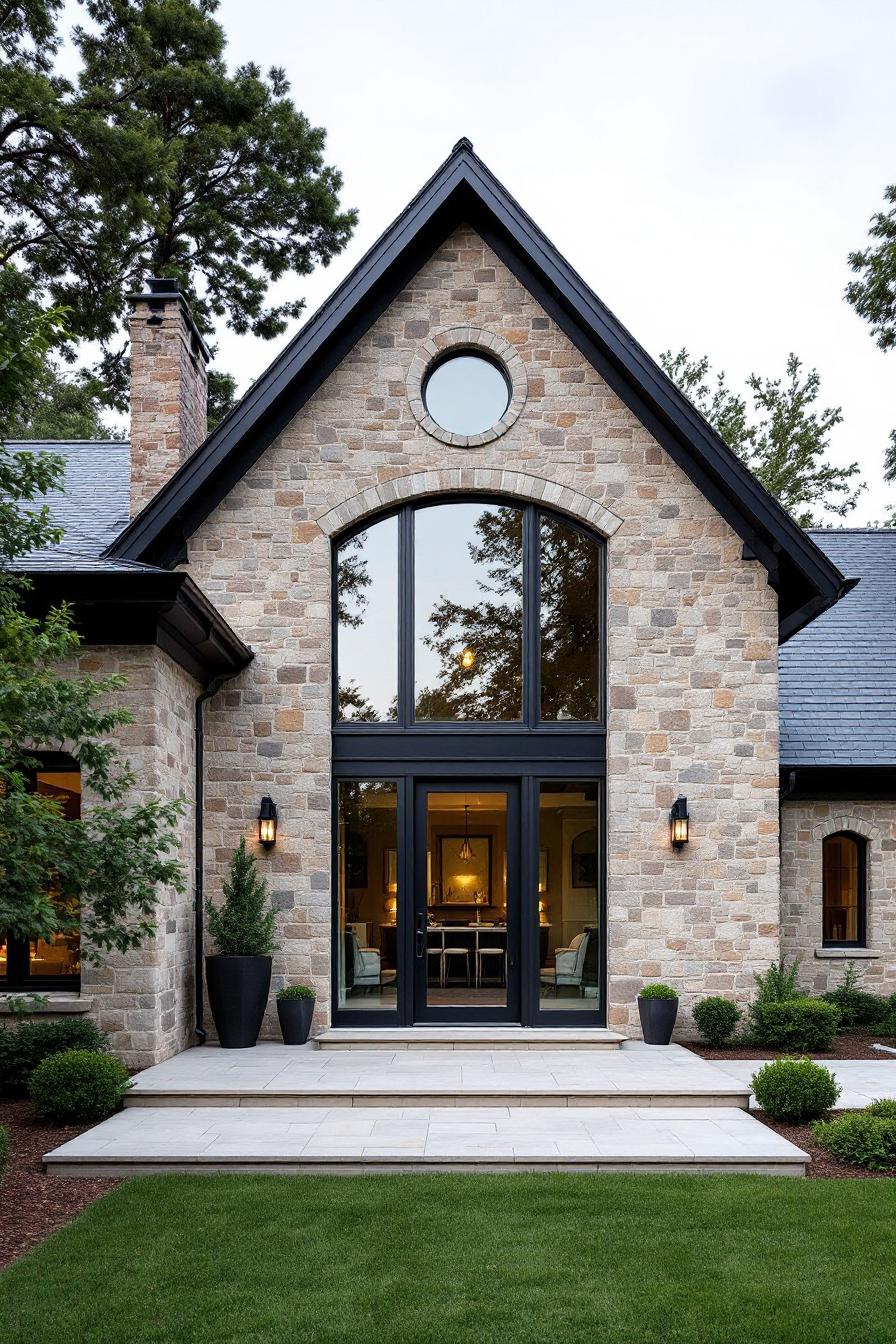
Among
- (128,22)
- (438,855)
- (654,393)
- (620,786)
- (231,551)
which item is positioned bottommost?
(438,855)

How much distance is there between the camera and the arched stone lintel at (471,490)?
11477mm

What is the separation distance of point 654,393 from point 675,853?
15.1ft

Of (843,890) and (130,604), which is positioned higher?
(130,604)

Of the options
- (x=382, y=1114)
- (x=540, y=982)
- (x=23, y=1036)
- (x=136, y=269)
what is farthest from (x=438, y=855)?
(x=136, y=269)

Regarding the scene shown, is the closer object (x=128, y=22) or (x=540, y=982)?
(x=540, y=982)

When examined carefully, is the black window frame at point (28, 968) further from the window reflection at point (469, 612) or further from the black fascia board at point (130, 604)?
the window reflection at point (469, 612)

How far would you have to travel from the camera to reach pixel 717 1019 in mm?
10805

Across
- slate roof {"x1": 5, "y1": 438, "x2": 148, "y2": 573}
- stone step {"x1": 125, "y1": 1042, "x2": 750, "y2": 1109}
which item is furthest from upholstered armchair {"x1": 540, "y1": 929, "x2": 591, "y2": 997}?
slate roof {"x1": 5, "y1": 438, "x2": 148, "y2": 573}

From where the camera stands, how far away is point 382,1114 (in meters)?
8.24

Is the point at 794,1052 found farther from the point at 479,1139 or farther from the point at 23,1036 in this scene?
the point at 23,1036

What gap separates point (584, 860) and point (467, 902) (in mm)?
1267

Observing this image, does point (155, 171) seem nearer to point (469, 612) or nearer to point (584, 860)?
point (469, 612)

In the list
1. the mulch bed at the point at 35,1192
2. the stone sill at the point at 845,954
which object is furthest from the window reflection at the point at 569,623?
the mulch bed at the point at 35,1192

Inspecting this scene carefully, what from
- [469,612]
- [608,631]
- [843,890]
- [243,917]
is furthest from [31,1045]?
[843,890]
